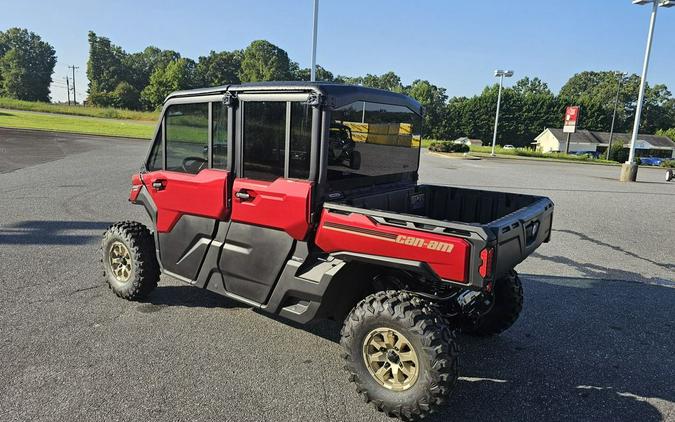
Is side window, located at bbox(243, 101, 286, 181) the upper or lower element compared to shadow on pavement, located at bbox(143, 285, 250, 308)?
upper

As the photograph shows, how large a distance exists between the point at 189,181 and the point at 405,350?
2.25 metres

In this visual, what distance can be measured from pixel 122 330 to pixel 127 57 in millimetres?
126763

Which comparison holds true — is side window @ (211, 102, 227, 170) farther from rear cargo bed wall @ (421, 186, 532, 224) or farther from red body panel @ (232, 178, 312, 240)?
rear cargo bed wall @ (421, 186, 532, 224)

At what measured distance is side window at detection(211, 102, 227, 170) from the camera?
3.62m

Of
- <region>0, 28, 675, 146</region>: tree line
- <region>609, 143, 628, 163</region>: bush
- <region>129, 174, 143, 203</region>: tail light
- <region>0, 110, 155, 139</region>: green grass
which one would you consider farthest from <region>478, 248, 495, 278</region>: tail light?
<region>0, 28, 675, 146</region>: tree line

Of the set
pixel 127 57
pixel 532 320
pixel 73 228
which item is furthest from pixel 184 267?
pixel 127 57

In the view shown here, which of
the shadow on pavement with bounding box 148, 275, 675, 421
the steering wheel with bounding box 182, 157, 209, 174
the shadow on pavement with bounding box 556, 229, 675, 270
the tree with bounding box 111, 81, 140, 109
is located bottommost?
the shadow on pavement with bounding box 148, 275, 675, 421

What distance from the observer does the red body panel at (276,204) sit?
317 centimetres

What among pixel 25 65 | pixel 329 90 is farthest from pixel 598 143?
pixel 25 65

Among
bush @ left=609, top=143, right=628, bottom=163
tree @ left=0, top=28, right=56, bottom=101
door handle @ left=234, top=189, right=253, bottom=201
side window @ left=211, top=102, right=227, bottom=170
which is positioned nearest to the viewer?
door handle @ left=234, top=189, right=253, bottom=201

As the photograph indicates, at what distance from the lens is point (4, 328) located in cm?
382

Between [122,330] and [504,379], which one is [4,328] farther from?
[504,379]

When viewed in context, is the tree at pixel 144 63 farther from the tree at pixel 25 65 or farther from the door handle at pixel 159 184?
the door handle at pixel 159 184

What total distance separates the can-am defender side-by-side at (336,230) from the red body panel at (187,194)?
1 cm
